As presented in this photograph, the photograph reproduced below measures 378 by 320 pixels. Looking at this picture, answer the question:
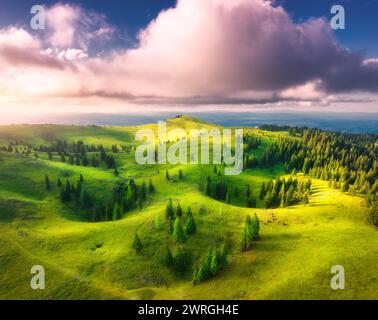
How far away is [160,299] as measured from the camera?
61094mm

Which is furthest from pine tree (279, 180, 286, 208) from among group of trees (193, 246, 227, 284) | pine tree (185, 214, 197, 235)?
group of trees (193, 246, 227, 284)

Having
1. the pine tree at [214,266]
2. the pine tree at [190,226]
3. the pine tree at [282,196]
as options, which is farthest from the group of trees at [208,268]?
the pine tree at [282,196]

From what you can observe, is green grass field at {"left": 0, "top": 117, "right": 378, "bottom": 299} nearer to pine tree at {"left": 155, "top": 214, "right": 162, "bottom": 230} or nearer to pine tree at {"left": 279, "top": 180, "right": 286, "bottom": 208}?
pine tree at {"left": 155, "top": 214, "right": 162, "bottom": 230}

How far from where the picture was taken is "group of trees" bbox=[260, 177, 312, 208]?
135250 mm

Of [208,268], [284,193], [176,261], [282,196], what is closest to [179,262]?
[176,261]

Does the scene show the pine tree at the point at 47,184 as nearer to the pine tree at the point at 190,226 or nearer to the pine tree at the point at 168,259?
the pine tree at the point at 190,226

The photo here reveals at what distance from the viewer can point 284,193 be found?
481 feet

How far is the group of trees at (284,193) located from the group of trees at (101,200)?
73899 millimetres

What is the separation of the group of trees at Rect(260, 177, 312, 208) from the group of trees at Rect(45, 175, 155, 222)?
242 ft

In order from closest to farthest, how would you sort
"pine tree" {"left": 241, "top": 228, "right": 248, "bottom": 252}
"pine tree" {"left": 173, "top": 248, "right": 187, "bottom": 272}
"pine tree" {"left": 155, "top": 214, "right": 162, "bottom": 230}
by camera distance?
"pine tree" {"left": 173, "top": 248, "right": 187, "bottom": 272}
"pine tree" {"left": 241, "top": 228, "right": 248, "bottom": 252}
"pine tree" {"left": 155, "top": 214, "right": 162, "bottom": 230}

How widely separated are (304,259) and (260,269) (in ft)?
43.0

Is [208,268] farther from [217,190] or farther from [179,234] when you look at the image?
[217,190]

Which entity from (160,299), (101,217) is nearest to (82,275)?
(160,299)

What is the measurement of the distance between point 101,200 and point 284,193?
112 metres
